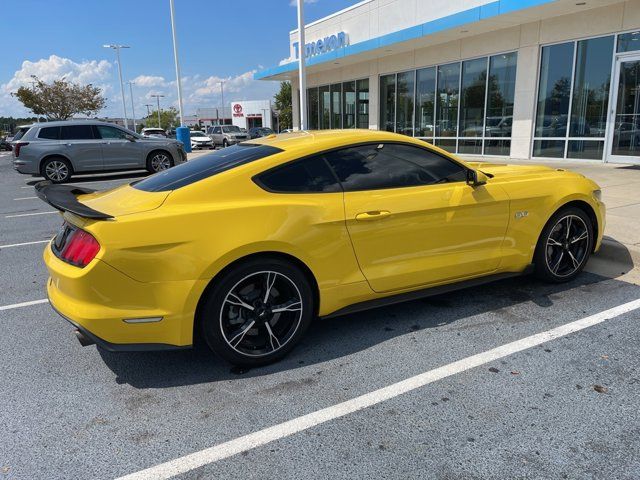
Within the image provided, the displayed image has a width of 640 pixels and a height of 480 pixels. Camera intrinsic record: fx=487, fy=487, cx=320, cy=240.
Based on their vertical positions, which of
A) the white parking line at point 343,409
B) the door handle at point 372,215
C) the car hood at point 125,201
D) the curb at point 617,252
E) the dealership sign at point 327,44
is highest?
the dealership sign at point 327,44

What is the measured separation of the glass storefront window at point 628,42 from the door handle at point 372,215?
11784 mm

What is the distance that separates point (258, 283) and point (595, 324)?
265 centimetres

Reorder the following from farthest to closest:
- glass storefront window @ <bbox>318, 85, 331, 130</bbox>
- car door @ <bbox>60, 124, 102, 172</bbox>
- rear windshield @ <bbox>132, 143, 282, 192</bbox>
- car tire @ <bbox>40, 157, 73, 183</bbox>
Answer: glass storefront window @ <bbox>318, 85, 331, 130</bbox> → car door @ <bbox>60, 124, 102, 172</bbox> → car tire @ <bbox>40, 157, 73, 183</bbox> → rear windshield @ <bbox>132, 143, 282, 192</bbox>

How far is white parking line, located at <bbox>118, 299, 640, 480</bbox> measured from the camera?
94.5 inches

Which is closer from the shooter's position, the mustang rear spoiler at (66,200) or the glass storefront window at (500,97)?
the mustang rear spoiler at (66,200)

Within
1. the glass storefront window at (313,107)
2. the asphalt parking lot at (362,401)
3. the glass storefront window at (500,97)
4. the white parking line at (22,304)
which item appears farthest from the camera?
the glass storefront window at (313,107)

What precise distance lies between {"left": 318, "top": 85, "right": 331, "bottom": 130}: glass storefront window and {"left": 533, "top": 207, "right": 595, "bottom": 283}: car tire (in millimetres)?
22757

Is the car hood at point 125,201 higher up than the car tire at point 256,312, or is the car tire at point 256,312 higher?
the car hood at point 125,201

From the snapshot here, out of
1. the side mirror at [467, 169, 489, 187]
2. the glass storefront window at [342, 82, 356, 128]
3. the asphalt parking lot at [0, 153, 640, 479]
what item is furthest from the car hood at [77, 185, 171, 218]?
the glass storefront window at [342, 82, 356, 128]

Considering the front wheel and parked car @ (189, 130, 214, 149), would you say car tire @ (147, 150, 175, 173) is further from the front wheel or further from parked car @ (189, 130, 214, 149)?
parked car @ (189, 130, 214, 149)

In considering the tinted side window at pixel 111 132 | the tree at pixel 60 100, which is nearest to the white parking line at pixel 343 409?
the tinted side window at pixel 111 132

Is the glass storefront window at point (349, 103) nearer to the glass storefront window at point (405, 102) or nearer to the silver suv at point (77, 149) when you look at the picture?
the glass storefront window at point (405, 102)

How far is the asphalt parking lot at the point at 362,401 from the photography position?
7.84 ft

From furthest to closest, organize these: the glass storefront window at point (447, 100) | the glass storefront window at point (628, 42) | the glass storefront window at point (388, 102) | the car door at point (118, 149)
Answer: the glass storefront window at point (388, 102) → the glass storefront window at point (447, 100) → the car door at point (118, 149) → the glass storefront window at point (628, 42)
